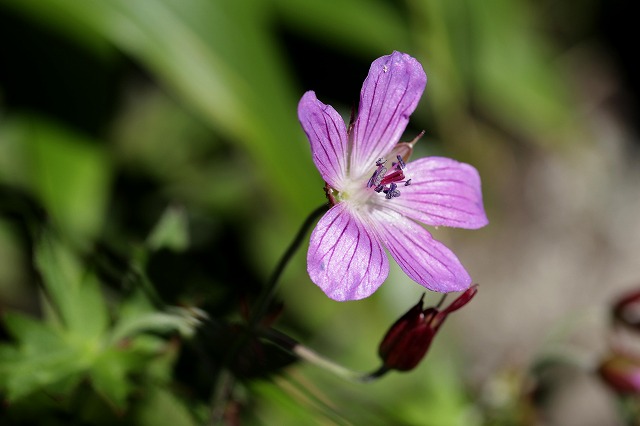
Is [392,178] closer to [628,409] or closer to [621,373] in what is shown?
[621,373]

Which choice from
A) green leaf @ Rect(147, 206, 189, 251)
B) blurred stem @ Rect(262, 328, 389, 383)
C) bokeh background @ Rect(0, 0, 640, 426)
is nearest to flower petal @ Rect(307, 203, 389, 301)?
blurred stem @ Rect(262, 328, 389, 383)

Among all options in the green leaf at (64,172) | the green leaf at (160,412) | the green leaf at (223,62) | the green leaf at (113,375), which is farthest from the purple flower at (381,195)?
the green leaf at (64,172)

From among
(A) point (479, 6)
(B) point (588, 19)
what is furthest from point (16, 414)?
(B) point (588, 19)

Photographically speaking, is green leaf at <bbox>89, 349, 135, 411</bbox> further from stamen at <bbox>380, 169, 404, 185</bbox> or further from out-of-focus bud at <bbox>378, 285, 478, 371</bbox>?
stamen at <bbox>380, 169, 404, 185</bbox>

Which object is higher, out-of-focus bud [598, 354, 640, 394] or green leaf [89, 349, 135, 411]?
out-of-focus bud [598, 354, 640, 394]

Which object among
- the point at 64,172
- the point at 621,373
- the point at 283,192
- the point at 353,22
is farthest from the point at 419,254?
the point at 353,22
